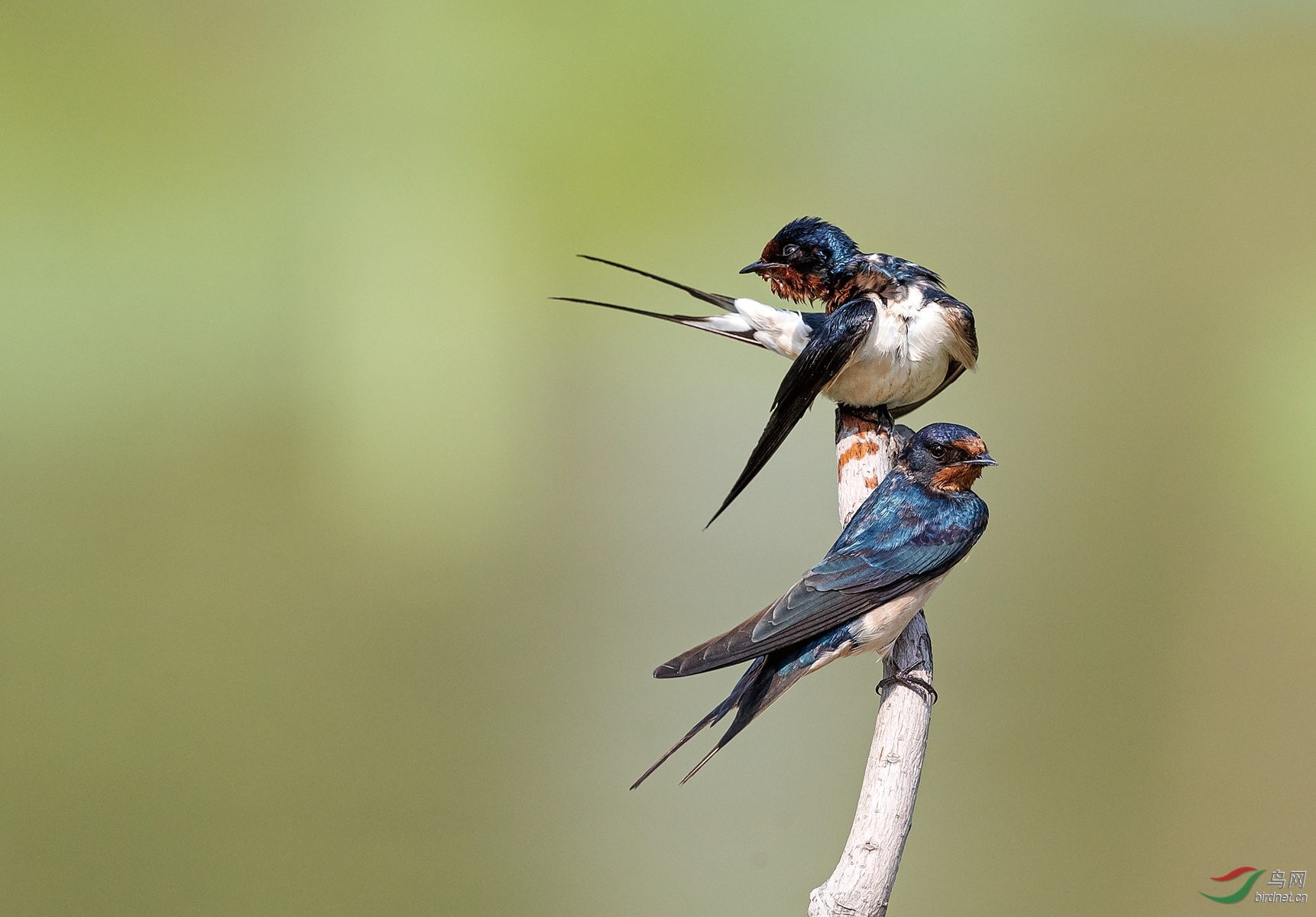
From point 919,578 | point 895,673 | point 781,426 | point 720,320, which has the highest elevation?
point 720,320

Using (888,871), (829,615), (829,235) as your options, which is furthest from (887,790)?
(829,235)

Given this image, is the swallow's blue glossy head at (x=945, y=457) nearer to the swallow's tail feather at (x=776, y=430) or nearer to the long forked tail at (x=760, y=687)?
the swallow's tail feather at (x=776, y=430)

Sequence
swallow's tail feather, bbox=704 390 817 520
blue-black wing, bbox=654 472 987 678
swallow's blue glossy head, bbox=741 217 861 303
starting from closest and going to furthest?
blue-black wing, bbox=654 472 987 678, swallow's tail feather, bbox=704 390 817 520, swallow's blue glossy head, bbox=741 217 861 303

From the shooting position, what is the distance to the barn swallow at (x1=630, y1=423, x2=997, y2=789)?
1055 millimetres

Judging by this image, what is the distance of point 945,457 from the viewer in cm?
113

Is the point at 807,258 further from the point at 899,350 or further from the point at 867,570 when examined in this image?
the point at 867,570

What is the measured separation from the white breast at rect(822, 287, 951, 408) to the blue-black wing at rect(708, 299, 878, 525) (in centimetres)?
2

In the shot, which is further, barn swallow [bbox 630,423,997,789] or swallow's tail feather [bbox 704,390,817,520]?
swallow's tail feather [bbox 704,390,817,520]

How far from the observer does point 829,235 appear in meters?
1.29

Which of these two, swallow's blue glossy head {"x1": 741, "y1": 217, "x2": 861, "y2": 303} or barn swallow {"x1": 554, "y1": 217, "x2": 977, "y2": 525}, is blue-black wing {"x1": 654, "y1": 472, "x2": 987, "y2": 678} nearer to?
barn swallow {"x1": 554, "y1": 217, "x2": 977, "y2": 525}

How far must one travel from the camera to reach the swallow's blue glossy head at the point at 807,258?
1282 mm

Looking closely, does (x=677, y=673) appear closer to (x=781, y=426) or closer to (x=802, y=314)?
(x=781, y=426)

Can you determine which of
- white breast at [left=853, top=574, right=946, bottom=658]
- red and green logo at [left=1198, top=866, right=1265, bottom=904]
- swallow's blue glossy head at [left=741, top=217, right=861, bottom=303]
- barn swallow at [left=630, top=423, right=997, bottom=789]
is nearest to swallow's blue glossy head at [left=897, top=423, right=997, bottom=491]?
barn swallow at [left=630, top=423, right=997, bottom=789]

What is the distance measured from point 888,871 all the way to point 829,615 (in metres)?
0.25
